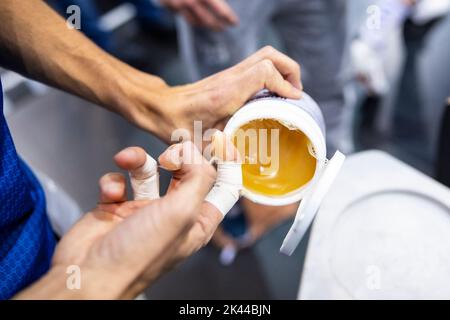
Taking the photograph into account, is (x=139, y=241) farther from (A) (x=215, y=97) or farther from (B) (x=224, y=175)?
(A) (x=215, y=97)

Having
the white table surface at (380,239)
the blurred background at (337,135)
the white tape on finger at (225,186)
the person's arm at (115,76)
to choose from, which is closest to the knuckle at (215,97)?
the person's arm at (115,76)

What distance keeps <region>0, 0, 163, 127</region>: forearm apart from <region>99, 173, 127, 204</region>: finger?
6.4 inches

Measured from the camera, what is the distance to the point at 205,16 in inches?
36.2

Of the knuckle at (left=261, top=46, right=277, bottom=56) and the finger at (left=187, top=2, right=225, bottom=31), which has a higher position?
the finger at (left=187, top=2, right=225, bottom=31)

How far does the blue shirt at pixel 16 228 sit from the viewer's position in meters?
0.51

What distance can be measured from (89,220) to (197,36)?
2.15ft

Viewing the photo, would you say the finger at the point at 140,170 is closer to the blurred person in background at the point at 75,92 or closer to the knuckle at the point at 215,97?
the blurred person in background at the point at 75,92

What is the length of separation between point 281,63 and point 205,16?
A: 1.37 feet

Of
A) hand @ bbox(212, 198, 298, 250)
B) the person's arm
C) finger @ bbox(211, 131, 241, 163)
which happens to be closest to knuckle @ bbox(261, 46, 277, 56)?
the person's arm

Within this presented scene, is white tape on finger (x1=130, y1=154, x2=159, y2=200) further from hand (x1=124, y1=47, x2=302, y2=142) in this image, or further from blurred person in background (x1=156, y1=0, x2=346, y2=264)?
blurred person in background (x1=156, y1=0, x2=346, y2=264)

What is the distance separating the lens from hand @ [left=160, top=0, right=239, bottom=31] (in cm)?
89

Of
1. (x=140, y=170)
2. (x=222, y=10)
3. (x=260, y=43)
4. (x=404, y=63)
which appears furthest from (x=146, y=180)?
(x=404, y=63)
